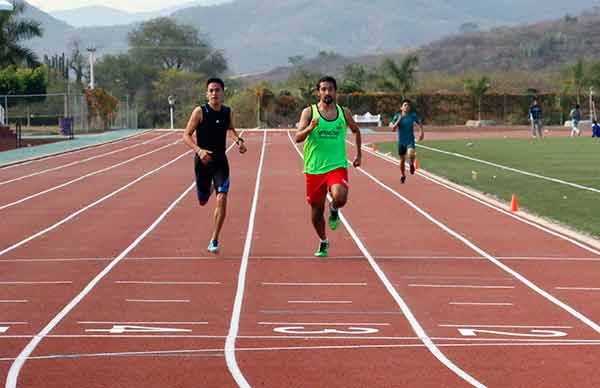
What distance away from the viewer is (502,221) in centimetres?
1847

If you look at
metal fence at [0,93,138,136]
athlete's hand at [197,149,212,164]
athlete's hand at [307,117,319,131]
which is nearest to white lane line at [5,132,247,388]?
athlete's hand at [197,149,212,164]

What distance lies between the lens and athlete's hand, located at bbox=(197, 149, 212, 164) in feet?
45.4

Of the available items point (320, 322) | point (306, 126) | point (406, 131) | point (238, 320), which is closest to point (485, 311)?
point (320, 322)

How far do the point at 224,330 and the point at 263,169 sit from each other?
2267cm

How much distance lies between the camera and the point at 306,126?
1353 centimetres

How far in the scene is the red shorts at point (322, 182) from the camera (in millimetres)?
13727

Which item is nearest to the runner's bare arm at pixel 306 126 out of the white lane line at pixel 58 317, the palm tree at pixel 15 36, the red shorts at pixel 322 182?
the red shorts at pixel 322 182

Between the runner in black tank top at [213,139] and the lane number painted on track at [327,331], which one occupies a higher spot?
the runner in black tank top at [213,139]

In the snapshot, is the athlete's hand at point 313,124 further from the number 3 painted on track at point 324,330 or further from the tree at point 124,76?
the tree at point 124,76

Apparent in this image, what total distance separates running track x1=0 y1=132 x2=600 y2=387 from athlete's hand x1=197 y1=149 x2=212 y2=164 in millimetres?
1108

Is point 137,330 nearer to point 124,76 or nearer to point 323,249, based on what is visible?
point 323,249

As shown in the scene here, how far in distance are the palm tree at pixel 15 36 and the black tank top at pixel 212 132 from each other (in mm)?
60078

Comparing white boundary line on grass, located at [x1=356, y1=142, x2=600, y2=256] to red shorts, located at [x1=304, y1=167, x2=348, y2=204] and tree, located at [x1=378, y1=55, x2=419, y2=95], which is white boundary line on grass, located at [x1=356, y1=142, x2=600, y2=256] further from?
tree, located at [x1=378, y1=55, x2=419, y2=95]

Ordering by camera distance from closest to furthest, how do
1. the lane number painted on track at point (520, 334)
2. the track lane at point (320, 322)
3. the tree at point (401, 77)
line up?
1. the track lane at point (320, 322)
2. the lane number painted on track at point (520, 334)
3. the tree at point (401, 77)
